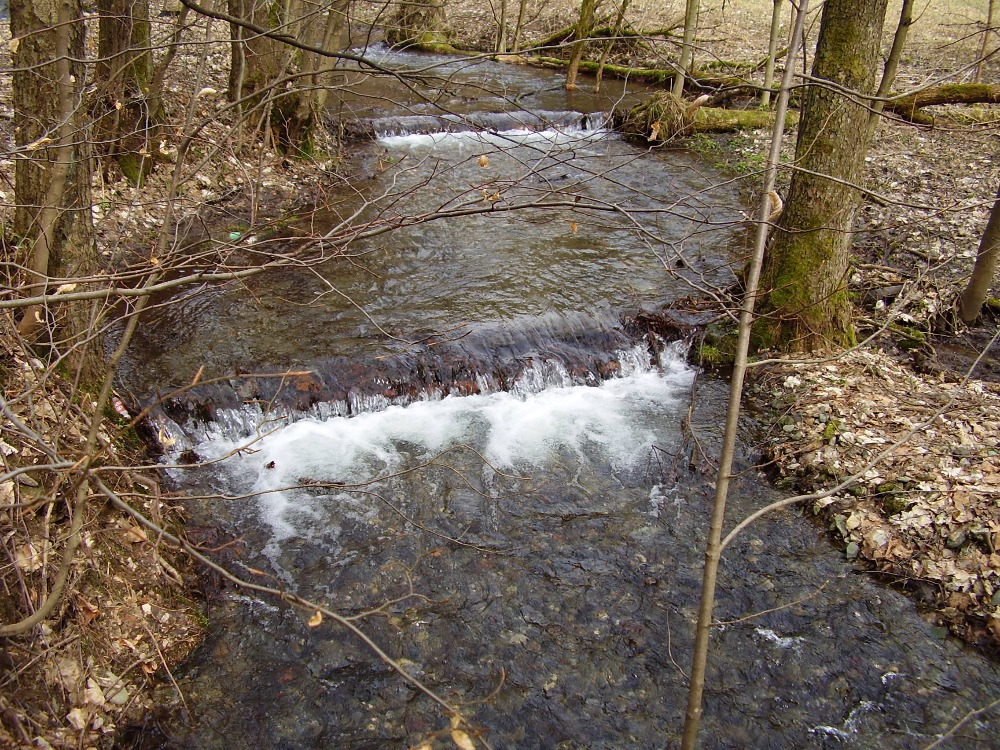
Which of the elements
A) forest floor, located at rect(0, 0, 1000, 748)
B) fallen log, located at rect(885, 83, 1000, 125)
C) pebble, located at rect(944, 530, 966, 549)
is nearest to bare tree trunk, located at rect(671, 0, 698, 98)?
fallen log, located at rect(885, 83, 1000, 125)

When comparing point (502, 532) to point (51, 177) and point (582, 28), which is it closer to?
point (51, 177)

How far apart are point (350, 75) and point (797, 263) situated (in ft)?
41.3

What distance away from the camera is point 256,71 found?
1165cm

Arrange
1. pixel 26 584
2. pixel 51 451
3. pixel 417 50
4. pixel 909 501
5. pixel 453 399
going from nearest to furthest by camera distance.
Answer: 1. pixel 51 451
2. pixel 26 584
3. pixel 909 501
4. pixel 453 399
5. pixel 417 50

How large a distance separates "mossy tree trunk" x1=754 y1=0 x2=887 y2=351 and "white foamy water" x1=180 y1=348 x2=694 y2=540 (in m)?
1.31

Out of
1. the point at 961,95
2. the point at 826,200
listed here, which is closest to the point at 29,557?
the point at 826,200

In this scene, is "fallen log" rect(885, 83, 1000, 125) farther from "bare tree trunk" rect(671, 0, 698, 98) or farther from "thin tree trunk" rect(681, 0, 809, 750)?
"thin tree trunk" rect(681, 0, 809, 750)


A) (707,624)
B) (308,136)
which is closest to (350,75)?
(308,136)

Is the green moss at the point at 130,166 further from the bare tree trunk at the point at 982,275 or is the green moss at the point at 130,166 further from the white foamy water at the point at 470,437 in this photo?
the bare tree trunk at the point at 982,275

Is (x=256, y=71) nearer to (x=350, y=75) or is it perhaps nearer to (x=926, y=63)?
(x=350, y=75)

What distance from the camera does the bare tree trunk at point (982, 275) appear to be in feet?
23.0

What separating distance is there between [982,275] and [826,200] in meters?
2.23

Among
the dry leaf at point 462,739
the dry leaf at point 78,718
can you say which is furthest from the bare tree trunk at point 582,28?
the dry leaf at point 78,718

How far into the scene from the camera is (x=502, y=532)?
5.52 meters
